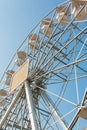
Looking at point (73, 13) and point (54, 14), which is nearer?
point (73, 13)

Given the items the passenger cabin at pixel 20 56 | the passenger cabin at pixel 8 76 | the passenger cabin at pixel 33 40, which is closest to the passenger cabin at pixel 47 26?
the passenger cabin at pixel 33 40

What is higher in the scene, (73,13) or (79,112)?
(73,13)

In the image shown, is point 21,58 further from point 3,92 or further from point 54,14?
point 54,14

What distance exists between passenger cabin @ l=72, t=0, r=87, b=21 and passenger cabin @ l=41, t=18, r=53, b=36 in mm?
1798

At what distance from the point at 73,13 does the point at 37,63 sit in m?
2.52

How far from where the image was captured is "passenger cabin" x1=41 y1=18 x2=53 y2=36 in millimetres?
16234

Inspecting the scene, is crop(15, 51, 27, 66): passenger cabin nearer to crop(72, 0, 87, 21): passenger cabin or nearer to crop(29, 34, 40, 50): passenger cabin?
crop(29, 34, 40, 50): passenger cabin

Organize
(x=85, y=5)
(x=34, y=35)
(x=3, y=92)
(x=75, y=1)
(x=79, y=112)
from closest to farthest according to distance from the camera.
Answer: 1. (x=79, y=112)
2. (x=85, y=5)
3. (x=75, y=1)
4. (x=34, y=35)
5. (x=3, y=92)

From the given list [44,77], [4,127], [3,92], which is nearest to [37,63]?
[44,77]

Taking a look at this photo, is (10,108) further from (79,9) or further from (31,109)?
(79,9)

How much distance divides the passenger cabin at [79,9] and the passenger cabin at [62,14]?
624mm

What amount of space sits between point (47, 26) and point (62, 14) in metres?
1.31

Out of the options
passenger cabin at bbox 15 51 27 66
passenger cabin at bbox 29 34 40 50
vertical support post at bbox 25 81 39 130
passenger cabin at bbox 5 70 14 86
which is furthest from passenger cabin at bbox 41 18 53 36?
passenger cabin at bbox 5 70 14 86

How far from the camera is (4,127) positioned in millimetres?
15320
